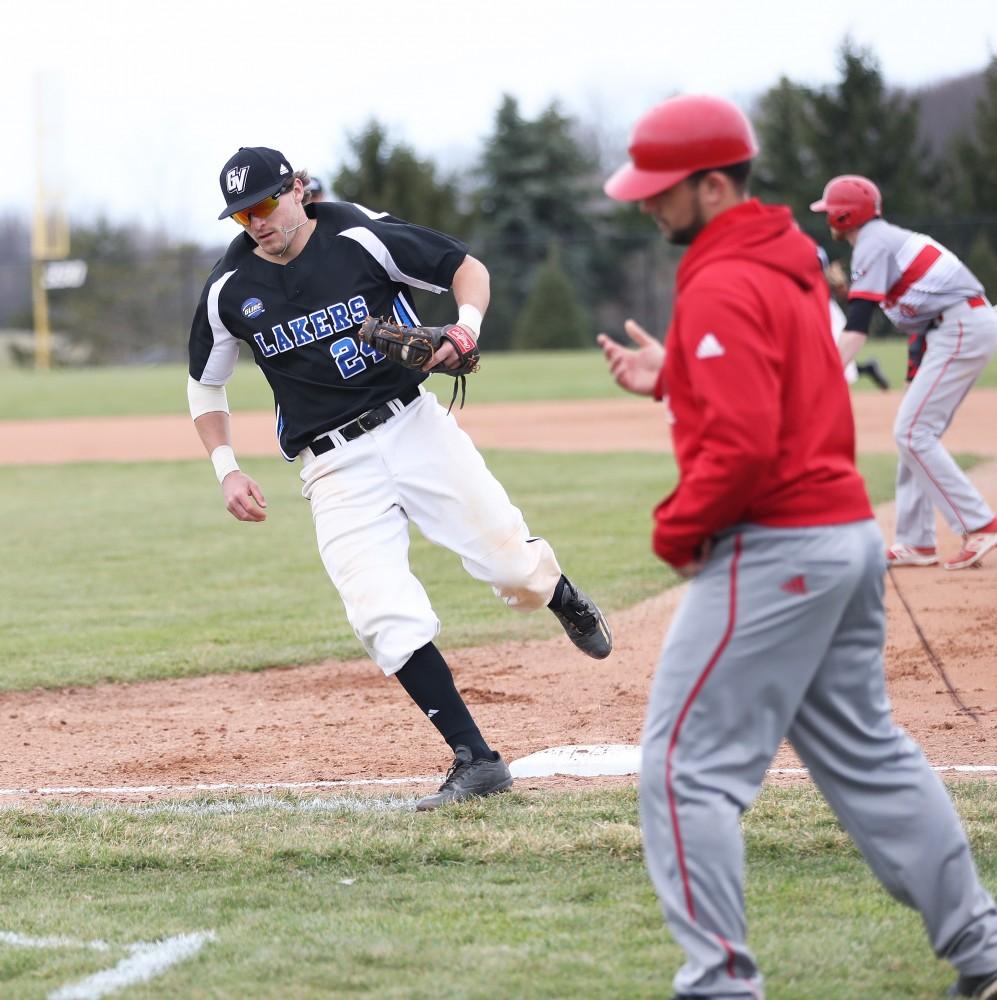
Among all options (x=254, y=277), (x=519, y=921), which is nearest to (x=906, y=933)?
(x=519, y=921)

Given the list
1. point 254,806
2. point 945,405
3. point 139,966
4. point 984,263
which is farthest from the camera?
point 984,263

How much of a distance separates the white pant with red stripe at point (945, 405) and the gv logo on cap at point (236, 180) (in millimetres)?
5100

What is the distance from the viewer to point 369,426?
5027 millimetres

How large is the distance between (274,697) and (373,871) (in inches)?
113

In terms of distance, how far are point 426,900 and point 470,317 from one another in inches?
80.4

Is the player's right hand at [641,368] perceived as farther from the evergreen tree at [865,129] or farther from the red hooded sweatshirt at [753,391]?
the evergreen tree at [865,129]

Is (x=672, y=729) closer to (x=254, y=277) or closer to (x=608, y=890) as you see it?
(x=608, y=890)

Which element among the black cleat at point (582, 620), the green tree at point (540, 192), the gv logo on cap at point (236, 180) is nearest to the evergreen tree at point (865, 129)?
the green tree at point (540, 192)

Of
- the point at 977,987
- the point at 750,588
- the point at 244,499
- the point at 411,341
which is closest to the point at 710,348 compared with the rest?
the point at 750,588

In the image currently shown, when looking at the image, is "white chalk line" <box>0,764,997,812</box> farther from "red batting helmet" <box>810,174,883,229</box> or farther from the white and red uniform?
"red batting helmet" <box>810,174,883,229</box>

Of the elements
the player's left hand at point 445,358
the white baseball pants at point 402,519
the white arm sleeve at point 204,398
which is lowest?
the white baseball pants at point 402,519

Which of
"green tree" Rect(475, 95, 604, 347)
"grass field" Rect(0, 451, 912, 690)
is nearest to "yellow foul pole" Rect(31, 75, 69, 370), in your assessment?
"green tree" Rect(475, 95, 604, 347)

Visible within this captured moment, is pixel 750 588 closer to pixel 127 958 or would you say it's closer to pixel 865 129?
pixel 127 958

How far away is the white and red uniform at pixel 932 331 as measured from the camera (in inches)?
330
